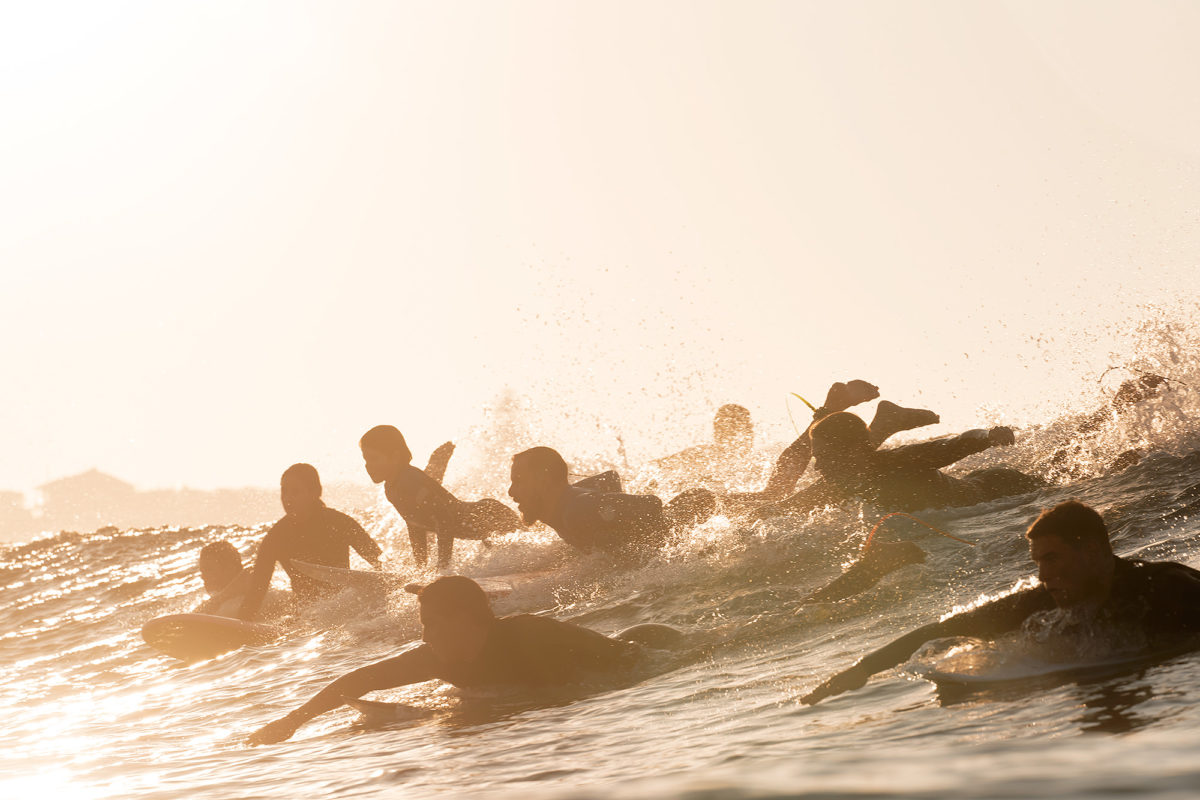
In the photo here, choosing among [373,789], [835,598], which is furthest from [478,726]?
[835,598]

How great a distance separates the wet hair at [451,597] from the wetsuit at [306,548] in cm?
657

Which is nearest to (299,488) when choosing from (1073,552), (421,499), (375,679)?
(421,499)

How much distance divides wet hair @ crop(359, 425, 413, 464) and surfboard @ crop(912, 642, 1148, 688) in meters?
8.80

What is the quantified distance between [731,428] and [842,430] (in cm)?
772

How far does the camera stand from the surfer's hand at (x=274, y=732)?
7.22 meters

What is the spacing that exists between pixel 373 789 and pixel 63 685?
8.58 meters

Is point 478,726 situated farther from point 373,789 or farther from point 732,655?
point 732,655

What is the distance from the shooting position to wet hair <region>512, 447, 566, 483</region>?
11258 millimetres

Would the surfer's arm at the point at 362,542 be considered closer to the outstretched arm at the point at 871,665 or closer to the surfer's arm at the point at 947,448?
the surfer's arm at the point at 947,448

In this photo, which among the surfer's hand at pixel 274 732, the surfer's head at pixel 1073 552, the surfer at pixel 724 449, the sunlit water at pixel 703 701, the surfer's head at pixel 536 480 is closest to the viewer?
the sunlit water at pixel 703 701

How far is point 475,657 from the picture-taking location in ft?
24.4

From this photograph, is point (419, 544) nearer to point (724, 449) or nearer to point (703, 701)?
point (724, 449)

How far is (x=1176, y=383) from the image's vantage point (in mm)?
14016

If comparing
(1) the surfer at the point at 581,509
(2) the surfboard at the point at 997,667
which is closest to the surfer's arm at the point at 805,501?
(1) the surfer at the point at 581,509
